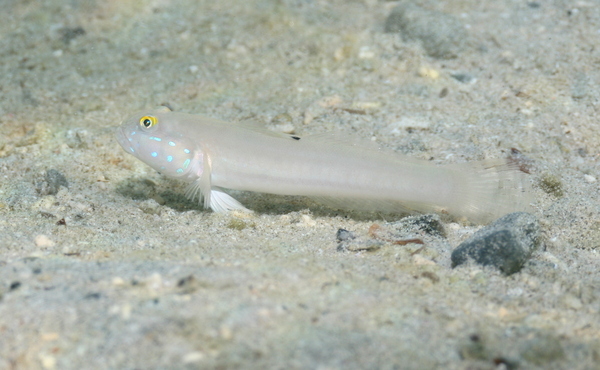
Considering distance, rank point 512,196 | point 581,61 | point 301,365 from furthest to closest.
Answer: point 581,61
point 512,196
point 301,365

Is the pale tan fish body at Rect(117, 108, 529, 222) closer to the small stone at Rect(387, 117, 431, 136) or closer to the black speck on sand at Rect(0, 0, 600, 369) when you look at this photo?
the black speck on sand at Rect(0, 0, 600, 369)

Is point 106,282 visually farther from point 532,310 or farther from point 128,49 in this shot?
point 128,49

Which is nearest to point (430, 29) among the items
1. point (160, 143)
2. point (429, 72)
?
point (429, 72)

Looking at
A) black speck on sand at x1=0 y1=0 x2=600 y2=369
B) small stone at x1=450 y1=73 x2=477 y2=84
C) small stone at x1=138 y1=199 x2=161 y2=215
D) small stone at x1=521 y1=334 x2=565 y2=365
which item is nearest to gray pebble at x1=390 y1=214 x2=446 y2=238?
black speck on sand at x1=0 y1=0 x2=600 y2=369

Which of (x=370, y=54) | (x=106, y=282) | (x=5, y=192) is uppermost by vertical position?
(x=370, y=54)

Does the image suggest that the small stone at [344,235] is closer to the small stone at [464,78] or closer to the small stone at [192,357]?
the small stone at [192,357]

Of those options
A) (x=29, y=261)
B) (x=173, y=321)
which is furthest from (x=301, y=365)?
(x=29, y=261)
